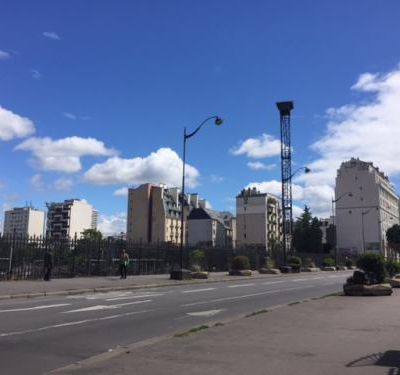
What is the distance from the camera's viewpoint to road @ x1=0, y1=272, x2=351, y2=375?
9.25 meters

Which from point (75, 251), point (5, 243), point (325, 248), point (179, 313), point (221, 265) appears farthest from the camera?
point (325, 248)

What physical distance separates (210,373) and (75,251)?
2632 centimetres

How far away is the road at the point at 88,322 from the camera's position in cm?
925

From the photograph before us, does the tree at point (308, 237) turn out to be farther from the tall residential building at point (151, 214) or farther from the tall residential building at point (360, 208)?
the tall residential building at point (151, 214)

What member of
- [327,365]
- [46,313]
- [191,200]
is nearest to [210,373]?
[327,365]

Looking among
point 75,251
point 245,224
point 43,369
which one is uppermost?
point 245,224

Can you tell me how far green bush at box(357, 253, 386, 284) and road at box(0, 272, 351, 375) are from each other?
11.1ft

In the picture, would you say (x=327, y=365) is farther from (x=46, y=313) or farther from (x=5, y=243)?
(x=5, y=243)

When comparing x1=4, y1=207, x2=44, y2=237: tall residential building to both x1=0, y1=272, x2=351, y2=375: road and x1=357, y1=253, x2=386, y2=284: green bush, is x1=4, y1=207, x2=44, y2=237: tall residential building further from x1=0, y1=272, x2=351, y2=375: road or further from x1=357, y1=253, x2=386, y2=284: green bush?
x1=0, y1=272, x2=351, y2=375: road

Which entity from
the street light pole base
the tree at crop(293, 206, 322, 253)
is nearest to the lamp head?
the street light pole base

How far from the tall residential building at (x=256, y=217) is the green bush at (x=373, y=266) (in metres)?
134

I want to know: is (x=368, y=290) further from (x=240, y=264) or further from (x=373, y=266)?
(x=240, y=264)

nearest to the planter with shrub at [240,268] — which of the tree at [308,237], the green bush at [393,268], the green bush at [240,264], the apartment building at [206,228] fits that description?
the green bush at [240,264]

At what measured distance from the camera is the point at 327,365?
8.13m
